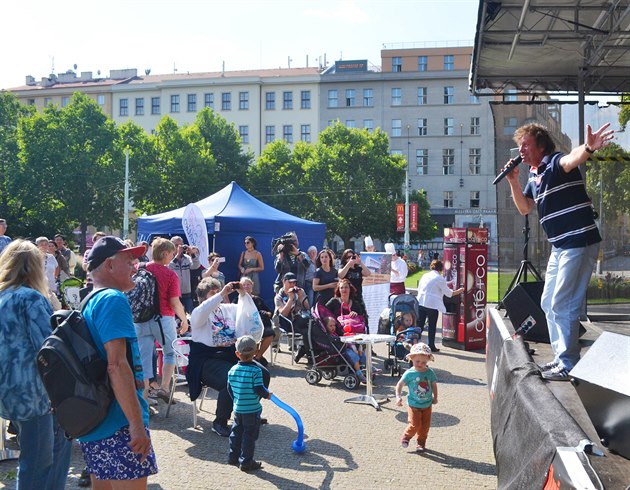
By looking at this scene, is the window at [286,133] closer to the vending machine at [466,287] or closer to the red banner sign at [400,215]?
the red banner sign at [400,215]

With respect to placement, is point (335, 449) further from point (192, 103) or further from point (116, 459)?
point (192, 103)

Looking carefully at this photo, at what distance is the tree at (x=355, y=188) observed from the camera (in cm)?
5688

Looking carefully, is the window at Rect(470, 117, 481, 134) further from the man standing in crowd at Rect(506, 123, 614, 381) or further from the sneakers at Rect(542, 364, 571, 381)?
the sneakers at Rect(542, 364, 571, 381)

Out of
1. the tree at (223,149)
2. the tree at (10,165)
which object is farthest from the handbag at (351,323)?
the tree at (223,149)

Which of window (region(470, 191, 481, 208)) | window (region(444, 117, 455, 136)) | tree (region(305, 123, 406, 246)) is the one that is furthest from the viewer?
window (region(444, 117, 455, 136))

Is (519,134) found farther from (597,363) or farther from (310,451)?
(310,451)

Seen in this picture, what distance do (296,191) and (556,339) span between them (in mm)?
53977

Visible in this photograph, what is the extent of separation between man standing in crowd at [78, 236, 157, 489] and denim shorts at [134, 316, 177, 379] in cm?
405

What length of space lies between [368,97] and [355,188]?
1862 centimetres

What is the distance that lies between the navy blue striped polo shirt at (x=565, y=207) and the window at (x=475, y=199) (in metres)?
66.8

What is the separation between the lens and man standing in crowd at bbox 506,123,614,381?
4321 millimetres

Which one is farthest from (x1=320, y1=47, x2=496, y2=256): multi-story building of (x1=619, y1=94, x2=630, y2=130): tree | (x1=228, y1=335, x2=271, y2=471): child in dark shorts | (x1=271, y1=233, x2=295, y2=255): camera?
(x1=228, y1=335, x2=271, y2=471): child in dark shorts

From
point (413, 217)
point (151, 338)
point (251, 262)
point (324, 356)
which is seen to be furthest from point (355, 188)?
point (151, 338)

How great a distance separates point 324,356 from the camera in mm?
9477
